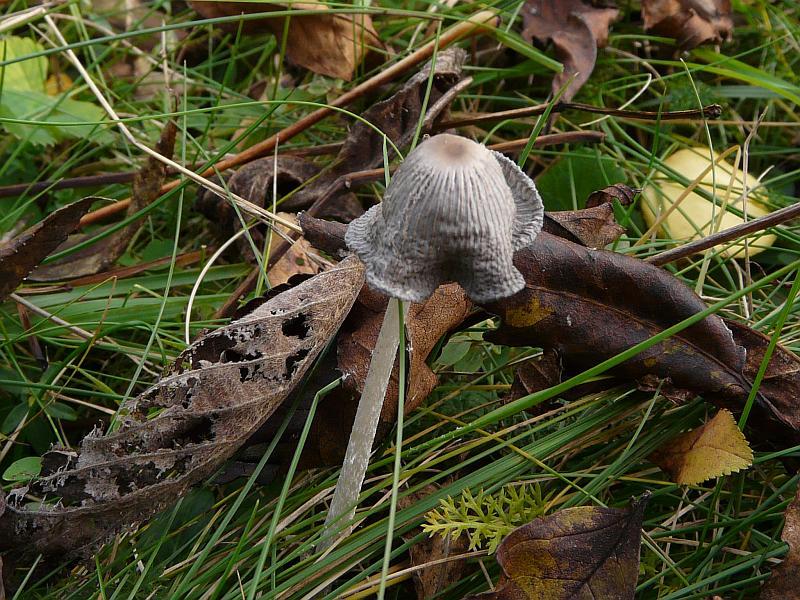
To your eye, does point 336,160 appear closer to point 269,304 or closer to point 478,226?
point 269,304

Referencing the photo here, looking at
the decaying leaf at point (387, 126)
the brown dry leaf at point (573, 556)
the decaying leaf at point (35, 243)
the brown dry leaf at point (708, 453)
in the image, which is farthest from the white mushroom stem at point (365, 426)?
the decaying leaf at point (387, 126)

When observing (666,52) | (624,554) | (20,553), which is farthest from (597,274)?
(666,52)

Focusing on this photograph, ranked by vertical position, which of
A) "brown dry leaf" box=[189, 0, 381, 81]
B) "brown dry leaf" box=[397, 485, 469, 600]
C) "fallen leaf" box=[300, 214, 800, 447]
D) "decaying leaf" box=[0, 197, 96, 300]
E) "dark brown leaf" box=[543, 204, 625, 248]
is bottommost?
"brown dry leaf" box=[397, 485, 469, 600]

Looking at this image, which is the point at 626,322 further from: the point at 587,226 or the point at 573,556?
the point at 573,556

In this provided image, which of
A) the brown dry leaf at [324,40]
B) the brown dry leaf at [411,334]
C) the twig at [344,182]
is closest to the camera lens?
the brown dry leaf at [411,334]

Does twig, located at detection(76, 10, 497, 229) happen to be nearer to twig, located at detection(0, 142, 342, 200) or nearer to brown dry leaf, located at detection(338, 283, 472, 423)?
twig, located at detection(0, 142, 342, 200)

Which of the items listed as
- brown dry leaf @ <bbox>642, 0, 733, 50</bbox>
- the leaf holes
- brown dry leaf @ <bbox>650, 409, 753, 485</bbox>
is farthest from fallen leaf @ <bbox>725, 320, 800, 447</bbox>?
brown dry leaf @ <bbox>642, 0, 733, 50</bbox>

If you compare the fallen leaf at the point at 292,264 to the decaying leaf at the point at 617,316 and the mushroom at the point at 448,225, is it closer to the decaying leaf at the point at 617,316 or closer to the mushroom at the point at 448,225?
the decaying leaf at the point at 617,316
